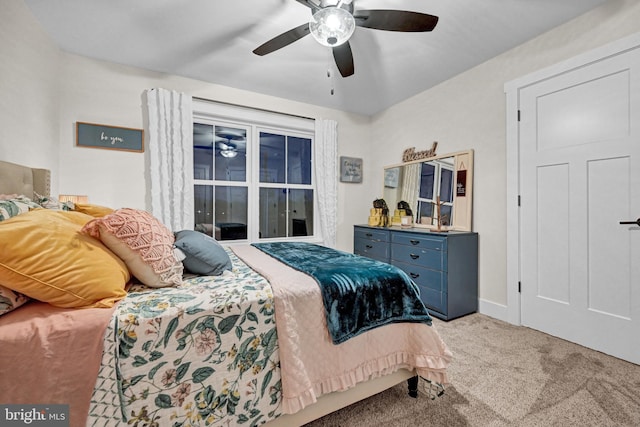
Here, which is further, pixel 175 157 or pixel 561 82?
pixel 175 157

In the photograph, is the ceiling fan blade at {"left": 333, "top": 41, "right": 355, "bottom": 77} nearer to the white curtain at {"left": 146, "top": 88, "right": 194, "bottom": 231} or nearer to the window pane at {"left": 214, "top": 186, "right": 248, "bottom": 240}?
the white curtain at {"left": 146, "top": 88, "right": 194, "bottom": 231}

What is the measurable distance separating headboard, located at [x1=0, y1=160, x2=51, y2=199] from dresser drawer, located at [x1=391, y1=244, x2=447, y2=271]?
3.17m

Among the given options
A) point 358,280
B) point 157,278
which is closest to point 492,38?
point 358,280

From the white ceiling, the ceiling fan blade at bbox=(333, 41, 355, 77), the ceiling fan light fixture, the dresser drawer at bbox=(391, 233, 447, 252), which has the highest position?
the white ceiling

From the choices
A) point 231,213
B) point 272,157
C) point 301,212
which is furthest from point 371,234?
point 231,213

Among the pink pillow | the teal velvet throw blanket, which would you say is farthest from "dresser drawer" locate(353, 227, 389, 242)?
the pink pillow

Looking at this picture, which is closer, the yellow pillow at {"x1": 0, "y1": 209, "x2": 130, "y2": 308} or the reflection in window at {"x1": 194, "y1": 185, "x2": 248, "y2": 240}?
the yellow pillow at {"x1": 0, "y1": 209, "x2": 130, "y2": 308}

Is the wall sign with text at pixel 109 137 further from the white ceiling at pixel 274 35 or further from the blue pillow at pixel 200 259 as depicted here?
the blue pillow at pixel 200 259

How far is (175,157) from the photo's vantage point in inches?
115

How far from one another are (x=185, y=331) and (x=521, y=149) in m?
2.98

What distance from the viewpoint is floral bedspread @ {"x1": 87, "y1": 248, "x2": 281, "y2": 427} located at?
2.98 feet

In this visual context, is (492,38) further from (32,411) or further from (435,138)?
(32,411)

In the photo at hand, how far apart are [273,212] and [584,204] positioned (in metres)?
3.21

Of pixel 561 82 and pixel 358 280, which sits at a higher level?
pixel 561 82
